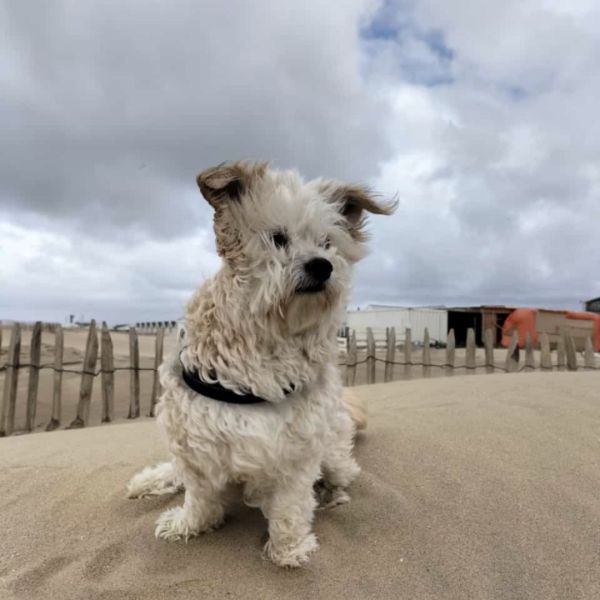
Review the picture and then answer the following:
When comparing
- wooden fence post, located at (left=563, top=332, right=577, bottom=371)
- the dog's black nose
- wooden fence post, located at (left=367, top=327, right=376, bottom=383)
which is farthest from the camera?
wooden fence post, located at (left=563, top=332, right=577, bottom=371)

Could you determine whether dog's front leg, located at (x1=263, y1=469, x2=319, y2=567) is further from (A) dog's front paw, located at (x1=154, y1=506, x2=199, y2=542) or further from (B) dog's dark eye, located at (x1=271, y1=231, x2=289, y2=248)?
(B) dog's dark eye, located at (x1=271, y1=231, x2=289, y2=248)

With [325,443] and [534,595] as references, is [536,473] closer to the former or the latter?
[534,595]

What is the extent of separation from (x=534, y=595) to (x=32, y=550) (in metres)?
2.91

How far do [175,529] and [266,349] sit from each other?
1350mm

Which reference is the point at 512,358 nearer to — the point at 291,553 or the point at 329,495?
the point at 329,495

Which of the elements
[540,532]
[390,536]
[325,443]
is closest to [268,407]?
[325,443]

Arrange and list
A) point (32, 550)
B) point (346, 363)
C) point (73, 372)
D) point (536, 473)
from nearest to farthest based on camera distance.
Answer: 1. point (32, 550)
2. point (536, 473)
3. point (73, 372)
4. point (346, 363)

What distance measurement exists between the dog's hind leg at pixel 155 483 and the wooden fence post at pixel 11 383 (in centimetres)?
506

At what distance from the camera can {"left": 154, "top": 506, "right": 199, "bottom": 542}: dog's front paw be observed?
3.08m

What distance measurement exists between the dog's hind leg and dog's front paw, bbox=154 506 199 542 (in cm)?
53

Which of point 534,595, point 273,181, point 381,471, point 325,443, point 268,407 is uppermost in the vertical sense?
point 273,181

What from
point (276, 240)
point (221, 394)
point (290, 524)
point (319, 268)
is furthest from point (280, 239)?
point (290, 524)

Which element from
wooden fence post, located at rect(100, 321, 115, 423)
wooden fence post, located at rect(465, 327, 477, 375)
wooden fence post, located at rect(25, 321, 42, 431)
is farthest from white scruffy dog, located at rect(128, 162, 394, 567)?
wooden fence post, located at rect(465, 327, 477, 375)

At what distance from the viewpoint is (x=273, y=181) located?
279cm
